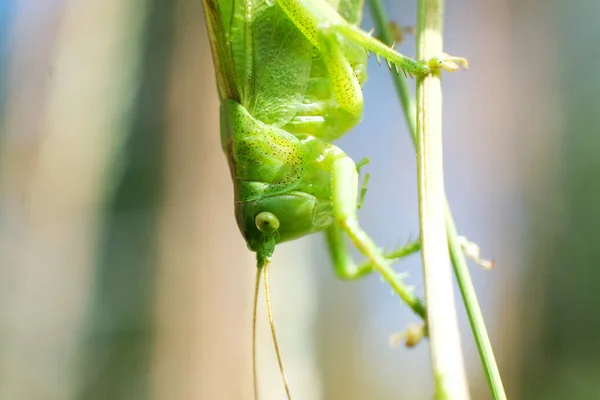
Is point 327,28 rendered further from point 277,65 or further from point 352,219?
point 352,219

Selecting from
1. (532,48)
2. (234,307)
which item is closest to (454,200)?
(532,48)

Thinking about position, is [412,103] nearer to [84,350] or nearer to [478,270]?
[478,270]

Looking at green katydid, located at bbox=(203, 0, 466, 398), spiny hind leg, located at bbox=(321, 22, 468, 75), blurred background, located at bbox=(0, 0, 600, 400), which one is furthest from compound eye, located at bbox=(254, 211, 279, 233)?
blurred background, located at bbox=(0, 0, 600, 400)

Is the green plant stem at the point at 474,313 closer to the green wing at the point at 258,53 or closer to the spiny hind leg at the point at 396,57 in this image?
the spiny hind leg at the point at 396,57

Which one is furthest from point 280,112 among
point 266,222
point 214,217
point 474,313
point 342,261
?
point 214,217

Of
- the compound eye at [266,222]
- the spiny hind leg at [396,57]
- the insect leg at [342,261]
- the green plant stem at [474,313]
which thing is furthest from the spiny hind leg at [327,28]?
the insect leg at [342,261]

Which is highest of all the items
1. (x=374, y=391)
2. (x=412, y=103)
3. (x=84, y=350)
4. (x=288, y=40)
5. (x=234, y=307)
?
(x=288, y=40)
